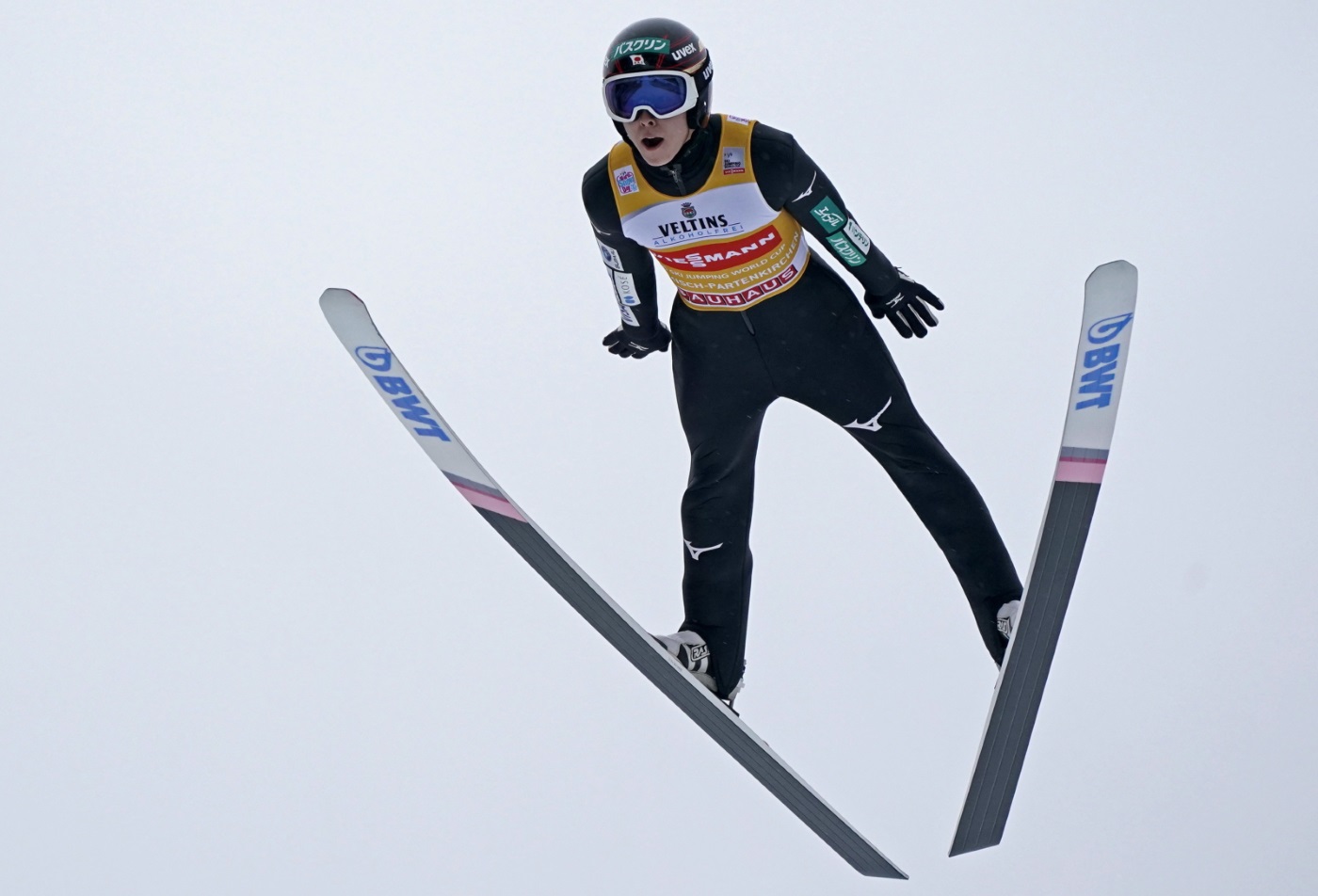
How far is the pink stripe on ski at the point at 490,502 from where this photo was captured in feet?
9.59

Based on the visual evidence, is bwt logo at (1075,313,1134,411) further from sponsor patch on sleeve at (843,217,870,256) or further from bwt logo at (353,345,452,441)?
bwt logo at (353,345,452,441)

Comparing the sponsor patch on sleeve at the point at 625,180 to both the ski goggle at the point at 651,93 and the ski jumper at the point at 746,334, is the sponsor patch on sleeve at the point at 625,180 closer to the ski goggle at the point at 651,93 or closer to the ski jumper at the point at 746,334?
the ski jumper at the point at 746,334

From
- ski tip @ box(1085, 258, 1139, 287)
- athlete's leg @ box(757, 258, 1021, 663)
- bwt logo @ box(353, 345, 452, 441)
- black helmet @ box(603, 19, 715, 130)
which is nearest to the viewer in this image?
ski tip @ box(1085, 258, 1139, 287)

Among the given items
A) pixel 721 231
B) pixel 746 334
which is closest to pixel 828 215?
pixel 721 231

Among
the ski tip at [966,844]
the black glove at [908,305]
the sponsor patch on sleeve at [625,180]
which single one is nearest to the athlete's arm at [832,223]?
the black glove at [908,305]

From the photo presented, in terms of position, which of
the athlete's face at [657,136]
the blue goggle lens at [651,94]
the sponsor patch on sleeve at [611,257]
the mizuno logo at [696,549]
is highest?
the blue goggle lens at [651,94]

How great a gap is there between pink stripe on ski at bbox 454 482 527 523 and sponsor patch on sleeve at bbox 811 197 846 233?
2.95 feet

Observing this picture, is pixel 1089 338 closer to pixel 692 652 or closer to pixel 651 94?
pixel 651 94

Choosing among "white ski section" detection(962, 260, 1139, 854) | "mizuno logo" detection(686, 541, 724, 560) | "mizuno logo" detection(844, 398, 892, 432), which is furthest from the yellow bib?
"white ski section" detection(962, 260, 1139, 854)

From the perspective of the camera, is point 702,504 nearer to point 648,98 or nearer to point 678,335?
point 678,335

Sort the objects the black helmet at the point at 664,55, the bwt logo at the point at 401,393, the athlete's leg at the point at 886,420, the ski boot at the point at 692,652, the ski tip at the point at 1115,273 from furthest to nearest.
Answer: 1. the ski boot at the point at 692,652
2. the athlete's leg at the point at 886,420
3. the bwt logo at the point at 401,393
4. the black helmet at the point at 664,55
5. the ski tip at the point at 1115,273

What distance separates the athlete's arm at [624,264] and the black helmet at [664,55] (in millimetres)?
187

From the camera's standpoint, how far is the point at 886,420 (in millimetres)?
3043

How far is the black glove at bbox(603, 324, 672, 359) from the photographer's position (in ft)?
10.4
